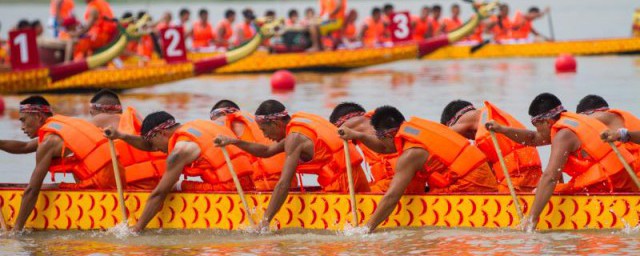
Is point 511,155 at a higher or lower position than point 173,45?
lower

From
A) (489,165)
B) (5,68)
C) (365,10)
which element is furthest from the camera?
(365,10)

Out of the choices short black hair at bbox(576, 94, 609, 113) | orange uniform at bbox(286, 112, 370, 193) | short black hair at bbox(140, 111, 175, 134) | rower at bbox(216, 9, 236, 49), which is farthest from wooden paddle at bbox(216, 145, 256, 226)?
rower at bbox(216, 9, 236, 49)

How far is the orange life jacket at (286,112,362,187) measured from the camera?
33.2 ft

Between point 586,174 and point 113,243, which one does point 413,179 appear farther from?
point 113,243

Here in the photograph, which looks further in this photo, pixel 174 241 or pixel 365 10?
pixel 365 10

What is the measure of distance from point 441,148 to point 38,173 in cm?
279

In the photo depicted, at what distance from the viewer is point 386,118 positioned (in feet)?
32.6

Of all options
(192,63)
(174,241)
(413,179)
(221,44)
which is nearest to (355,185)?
(413,179)

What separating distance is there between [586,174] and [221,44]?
18913 millimetres

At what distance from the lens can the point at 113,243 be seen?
10.2 metres

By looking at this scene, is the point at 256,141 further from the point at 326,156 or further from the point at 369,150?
the point at 369,150

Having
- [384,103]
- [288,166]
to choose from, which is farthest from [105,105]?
[384,103]

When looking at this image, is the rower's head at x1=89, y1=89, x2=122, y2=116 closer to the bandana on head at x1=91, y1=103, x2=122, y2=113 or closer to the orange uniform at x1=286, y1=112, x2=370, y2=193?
the bandana on head at x1=91, y1=103, x2=122, y2=113

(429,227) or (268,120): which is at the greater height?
(268,120)
